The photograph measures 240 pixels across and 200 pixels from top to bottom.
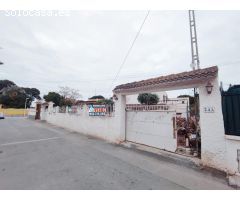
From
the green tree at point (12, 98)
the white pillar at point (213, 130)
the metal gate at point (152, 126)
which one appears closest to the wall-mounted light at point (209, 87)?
the white pillar at point (213, 130)

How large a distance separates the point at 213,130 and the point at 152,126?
2652 millimetres

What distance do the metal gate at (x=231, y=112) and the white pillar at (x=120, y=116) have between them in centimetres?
469

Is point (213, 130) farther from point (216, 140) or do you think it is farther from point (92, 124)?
point (92, 124)

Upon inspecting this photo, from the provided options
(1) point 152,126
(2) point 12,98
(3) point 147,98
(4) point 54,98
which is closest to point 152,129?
(1) point 152,126

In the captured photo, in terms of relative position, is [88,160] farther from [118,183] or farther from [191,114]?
[191,114]

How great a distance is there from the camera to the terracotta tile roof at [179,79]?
185 inches

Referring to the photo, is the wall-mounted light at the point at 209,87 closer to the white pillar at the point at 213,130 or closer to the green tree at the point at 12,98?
the white pillar at the point at 213,130

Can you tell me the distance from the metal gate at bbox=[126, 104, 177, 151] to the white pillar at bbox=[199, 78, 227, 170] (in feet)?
4.52

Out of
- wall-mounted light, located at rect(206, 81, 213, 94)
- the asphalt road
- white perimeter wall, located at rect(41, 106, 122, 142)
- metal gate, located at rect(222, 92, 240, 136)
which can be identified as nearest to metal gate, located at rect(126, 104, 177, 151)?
white perimeter wall, located at rect(41, 106, 122, 142)

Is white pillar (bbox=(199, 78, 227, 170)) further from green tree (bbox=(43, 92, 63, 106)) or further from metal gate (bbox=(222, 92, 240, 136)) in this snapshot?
green tree (bbox=(43, 92, 63, 106))

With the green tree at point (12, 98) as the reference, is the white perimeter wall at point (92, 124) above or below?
below

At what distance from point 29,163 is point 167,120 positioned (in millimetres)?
5374

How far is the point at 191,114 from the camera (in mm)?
9219
